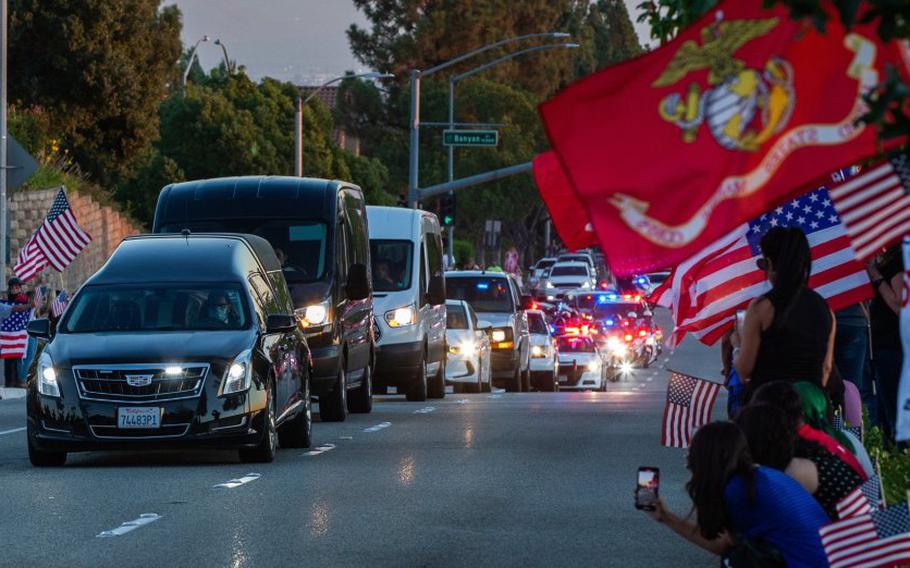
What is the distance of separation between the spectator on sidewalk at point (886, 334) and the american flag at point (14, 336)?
18.6 meters

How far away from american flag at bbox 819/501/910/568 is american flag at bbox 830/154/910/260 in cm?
115

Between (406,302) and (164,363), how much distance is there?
38.4 ft

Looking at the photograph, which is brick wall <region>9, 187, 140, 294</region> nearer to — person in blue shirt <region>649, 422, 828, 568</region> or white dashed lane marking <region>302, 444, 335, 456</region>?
white dashed lane marking <region>302, 444, 335, 456</region>

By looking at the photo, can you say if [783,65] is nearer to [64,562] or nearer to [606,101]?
[606,101]

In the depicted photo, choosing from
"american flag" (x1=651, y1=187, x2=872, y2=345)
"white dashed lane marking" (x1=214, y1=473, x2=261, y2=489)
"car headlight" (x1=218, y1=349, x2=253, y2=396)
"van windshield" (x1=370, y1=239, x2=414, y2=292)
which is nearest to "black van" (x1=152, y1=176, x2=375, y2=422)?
"van windshield" (x1=370, y1=239, x2=414, y2=292)

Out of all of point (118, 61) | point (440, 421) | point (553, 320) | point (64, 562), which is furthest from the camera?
point (553, 320)

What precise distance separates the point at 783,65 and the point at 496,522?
692cm

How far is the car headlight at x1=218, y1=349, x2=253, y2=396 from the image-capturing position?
1633 centimetres

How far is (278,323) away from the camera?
56.7 ft

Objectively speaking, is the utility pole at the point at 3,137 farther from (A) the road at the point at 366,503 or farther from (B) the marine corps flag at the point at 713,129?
(B) the marine corps flag at the point at 713,129

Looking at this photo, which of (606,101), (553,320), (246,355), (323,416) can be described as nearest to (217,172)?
(553,320)

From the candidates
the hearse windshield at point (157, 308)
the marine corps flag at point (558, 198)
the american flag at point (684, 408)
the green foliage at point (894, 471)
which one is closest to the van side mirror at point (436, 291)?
the hearse windshield at point (157, 308)

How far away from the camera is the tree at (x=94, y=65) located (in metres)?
46.2

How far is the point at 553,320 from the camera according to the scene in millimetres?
50281
